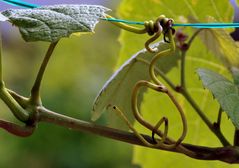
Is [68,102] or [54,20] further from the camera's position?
[68,102]

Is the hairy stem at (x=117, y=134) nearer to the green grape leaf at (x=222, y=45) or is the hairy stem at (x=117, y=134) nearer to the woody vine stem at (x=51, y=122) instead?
the woody vine stem at (x=51, y=122)

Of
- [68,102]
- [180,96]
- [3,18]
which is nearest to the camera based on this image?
[3,18]

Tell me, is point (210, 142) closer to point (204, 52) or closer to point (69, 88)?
point (204, 52)

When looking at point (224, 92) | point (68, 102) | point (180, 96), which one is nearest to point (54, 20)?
point (224, 92)

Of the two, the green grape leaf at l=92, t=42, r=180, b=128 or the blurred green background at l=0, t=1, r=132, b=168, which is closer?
the green grape leaf at l=92, t=42, r=180, b=128

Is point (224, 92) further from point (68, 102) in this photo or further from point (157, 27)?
point (68, 102)


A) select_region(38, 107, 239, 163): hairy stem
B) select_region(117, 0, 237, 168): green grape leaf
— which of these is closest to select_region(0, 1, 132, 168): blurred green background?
select_region(117, 0, 237, 168): green grape leaf

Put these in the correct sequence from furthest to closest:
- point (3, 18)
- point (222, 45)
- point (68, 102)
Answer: point (68, 102) < point (222, 45) < point (3, 18)

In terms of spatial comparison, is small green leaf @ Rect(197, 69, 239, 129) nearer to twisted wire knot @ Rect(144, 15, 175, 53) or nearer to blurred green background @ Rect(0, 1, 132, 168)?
twisted wire knot @ Rect(144, 15, 175, 53)
